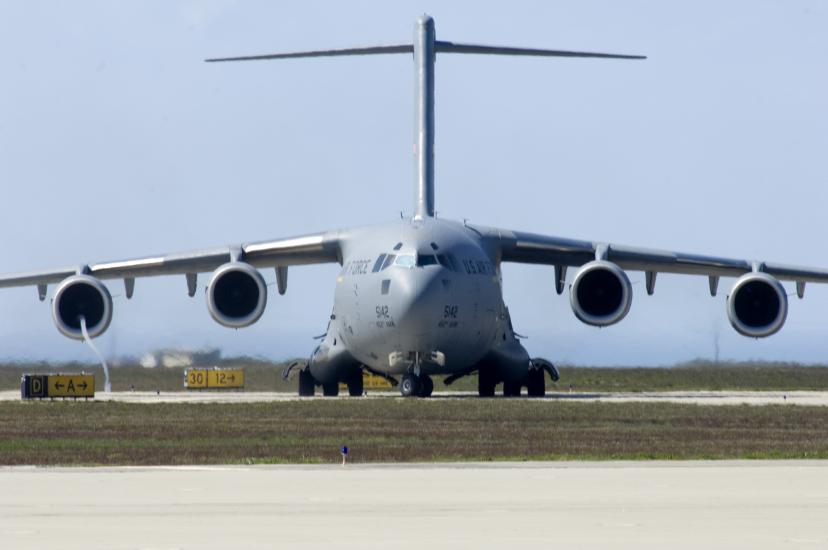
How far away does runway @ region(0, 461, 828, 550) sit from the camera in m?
11.1

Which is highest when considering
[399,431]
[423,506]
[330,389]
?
[423,506]

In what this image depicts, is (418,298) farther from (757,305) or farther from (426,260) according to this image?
(757,305)

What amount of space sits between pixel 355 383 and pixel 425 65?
762 cm

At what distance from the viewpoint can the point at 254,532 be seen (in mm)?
11555

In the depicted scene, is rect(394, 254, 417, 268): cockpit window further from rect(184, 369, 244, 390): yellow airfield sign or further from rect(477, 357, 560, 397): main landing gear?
rect(184, 369, 244, 390): yellow airfield sign

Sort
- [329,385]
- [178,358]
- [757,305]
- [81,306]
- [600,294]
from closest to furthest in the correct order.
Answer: [600,294] → [757,305] → [81,306] → [329,385] → [178,358]

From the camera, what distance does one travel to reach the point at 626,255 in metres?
39.6

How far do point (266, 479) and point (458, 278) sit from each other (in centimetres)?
2030

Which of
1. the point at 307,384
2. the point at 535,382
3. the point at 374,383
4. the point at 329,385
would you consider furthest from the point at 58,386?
the point at 374,383

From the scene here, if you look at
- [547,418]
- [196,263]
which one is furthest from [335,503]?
[196,263]

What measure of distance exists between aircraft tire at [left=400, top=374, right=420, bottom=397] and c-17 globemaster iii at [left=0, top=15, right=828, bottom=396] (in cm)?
4

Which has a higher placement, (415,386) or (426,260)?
(426,260)

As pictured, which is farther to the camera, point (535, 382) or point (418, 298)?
point (535, 382)

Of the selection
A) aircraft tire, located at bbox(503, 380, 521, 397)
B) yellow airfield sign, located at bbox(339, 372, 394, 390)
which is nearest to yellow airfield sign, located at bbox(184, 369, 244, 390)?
yellow airfield sign, located at bbox(339, 372, 394, 390)
